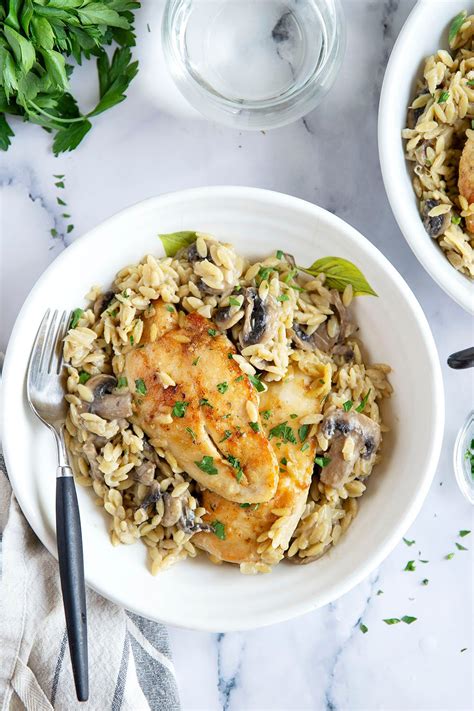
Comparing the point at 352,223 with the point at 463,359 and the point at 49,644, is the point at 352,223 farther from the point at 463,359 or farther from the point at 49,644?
the point at 49,644

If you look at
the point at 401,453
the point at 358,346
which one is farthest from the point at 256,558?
the point at 358,346

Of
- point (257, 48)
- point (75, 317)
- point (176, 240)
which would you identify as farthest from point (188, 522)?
point (257, 48)

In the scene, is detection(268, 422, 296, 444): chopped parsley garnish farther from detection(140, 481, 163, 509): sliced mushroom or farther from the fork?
the fork

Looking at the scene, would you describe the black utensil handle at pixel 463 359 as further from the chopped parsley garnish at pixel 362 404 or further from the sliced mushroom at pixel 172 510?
the sliced mushroom at pixel 172 510

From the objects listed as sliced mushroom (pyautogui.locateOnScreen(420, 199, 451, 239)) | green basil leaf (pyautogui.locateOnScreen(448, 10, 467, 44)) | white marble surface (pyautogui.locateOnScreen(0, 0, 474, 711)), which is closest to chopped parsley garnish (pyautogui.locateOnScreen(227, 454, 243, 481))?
white marble surface (pyautogui.locateOnScreen(0, 0, 474, 711))

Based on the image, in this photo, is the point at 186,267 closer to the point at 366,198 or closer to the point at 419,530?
the point at 366,198

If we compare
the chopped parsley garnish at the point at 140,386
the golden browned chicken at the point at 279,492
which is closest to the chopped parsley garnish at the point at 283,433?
the golden browned chicken at the point at 279,492
